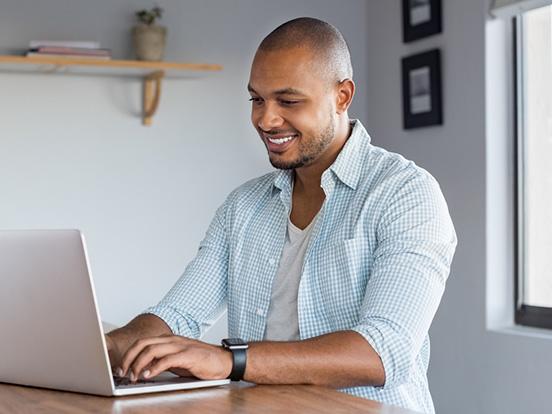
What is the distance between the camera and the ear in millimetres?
2035

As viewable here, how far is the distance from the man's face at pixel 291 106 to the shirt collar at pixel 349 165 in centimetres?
5

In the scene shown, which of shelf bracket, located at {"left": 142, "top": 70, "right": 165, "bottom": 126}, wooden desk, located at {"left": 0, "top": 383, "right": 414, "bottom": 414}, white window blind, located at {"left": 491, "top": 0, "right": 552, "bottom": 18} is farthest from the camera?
shelf bracket, located at {"left": 142, "top": 70, "right": 165, "bottom": 126}

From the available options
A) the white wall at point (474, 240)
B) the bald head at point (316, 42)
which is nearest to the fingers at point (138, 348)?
the bald head at point (316, 42)

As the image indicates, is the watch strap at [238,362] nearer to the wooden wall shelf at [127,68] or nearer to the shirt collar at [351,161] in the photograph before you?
the shirt collar at [351,161]

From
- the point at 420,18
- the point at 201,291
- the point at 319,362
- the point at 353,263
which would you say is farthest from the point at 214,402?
the point at 420,18

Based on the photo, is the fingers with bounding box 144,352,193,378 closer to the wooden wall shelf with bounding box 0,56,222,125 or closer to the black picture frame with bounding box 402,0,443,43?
the wooden wall shelf with bounding box 0,56,222,125

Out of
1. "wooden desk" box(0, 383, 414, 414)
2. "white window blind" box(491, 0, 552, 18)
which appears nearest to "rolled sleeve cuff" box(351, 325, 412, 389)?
"wooden desk" box(0, 383, 414, 414)

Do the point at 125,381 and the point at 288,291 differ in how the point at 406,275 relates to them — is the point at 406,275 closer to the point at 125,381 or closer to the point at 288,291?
the point at 288,291

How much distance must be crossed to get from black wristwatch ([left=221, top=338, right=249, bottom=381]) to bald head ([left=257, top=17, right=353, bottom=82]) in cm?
66

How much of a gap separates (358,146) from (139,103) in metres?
2.07

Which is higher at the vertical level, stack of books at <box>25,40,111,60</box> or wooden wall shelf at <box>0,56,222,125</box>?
stack of books at <box>25,40,111,60</box>

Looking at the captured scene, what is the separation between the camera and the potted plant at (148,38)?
377 cm

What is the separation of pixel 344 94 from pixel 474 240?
1.59 metres

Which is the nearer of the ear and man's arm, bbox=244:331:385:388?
man's arm, bbox=244:331:385:388
